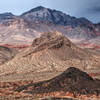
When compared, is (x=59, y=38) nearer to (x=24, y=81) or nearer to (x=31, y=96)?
(x=24, y=81)

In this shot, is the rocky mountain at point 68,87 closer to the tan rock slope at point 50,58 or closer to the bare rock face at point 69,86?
the bare rock face at point 69,86

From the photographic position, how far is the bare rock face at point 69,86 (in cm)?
5426

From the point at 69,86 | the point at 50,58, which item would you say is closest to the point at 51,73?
the point at 50,58

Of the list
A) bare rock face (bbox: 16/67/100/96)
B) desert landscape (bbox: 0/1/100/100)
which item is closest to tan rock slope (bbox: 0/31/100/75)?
desert landscape (bbox: 0/1/100/100)

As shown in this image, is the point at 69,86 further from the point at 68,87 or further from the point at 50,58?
the point at 50,58

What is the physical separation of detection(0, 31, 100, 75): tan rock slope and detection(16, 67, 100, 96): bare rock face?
28.4 metres

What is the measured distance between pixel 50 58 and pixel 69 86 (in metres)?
40.4

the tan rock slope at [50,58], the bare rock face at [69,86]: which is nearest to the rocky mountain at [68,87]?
the bare rock face at [69,86]

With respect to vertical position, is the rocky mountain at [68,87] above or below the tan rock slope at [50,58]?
below

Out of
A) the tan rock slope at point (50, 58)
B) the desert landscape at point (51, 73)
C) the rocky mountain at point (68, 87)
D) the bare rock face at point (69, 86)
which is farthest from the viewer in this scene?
the tan rock slope at point (50, 58)

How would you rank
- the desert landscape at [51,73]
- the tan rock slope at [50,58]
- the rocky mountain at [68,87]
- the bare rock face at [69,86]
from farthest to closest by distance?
the tan rock slope at [50,58] < the bare rock face at [69,86] < the desert landscape at [51,73] < the rocky mountain at [68,87]

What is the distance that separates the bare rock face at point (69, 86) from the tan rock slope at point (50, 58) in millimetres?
28432

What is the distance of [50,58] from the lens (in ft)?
315

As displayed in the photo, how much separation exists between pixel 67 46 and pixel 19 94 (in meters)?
50.3
